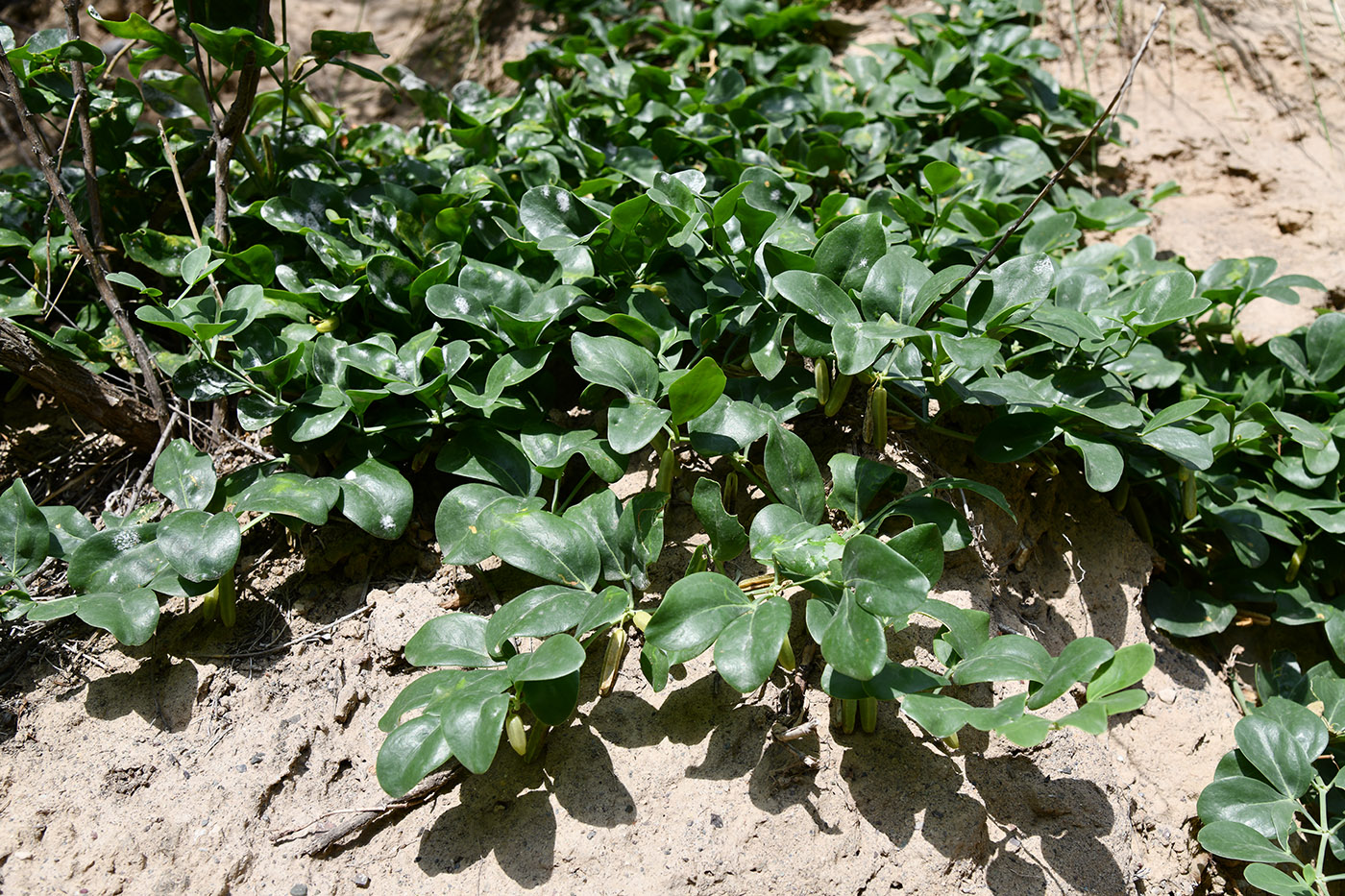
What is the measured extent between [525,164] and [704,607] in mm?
1354

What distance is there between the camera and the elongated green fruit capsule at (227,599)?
5.16ft

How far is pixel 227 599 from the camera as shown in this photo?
1.58 meters

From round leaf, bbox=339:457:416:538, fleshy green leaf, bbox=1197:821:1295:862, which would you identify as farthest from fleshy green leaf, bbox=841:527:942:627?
round leaf, bbox=339:457:416:538

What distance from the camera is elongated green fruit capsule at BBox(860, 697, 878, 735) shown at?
54.7 inches

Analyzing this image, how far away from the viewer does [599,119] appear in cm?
248

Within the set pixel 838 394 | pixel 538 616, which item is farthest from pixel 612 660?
pixel 838 394

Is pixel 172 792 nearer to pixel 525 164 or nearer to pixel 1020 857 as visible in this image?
pixel 1020 857

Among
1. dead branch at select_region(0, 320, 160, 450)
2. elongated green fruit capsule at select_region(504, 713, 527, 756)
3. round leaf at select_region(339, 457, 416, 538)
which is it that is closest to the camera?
elongated green fruit capsule at select_region(504, 713, 527, 756)

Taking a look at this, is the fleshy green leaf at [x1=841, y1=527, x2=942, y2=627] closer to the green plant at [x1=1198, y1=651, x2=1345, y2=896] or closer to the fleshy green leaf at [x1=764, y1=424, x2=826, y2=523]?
the fleshy green leaf at [x1=764, y1=424, x2=826, y2=523]

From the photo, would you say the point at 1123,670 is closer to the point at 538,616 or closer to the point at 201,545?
the point at 538,616

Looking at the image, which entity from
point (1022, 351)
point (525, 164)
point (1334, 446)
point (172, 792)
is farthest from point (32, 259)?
point (1334, 446)

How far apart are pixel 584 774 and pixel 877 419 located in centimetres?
78

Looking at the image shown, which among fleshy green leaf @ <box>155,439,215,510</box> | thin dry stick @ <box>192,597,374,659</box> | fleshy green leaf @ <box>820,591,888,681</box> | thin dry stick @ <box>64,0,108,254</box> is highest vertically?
thin dry stick @ <box>64,0,108,254</box>

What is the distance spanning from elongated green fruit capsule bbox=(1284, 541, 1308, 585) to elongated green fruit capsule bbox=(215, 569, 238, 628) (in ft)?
6.81
